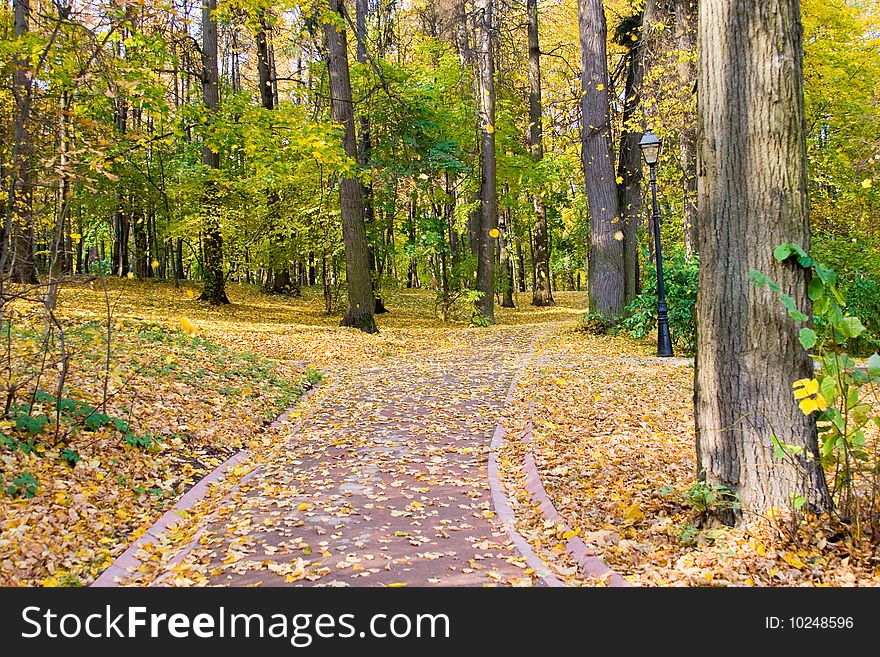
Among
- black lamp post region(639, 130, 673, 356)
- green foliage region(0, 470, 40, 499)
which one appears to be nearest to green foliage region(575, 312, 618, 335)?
black lamp post region(639, 130, 673, 356)

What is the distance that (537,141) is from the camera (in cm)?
2603

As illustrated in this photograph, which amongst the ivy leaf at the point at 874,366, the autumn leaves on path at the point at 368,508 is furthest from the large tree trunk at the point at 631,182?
the ivy leaf at the point at 874,366

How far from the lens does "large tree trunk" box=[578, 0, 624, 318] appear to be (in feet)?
50.6

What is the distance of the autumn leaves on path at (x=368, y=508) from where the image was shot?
14.2ft

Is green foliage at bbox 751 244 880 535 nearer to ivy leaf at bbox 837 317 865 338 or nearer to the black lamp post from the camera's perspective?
ivy leaf at bbox 837 317 865 338

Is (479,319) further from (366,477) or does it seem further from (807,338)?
(807,338)

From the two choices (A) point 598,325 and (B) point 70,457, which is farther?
(A) point 598,325

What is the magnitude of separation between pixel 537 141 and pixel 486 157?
6.38 m

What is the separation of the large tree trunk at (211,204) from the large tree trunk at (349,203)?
332 cm

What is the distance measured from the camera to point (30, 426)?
5.81 meters

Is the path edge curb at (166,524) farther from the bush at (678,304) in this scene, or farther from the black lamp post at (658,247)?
the bush at (678,304)

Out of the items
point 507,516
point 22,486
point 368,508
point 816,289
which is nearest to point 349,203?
point 368,508
